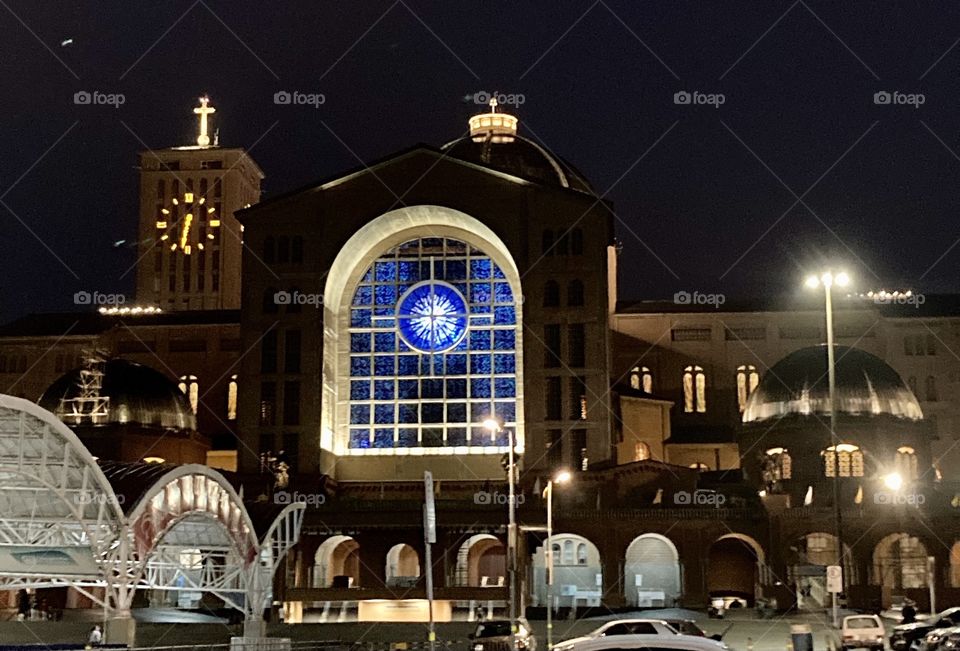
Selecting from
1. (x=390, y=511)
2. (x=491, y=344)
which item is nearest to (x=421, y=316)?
(x=491, y=344)

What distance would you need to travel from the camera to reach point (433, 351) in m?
77.7

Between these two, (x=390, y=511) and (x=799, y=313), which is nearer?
(x=390, y=511)

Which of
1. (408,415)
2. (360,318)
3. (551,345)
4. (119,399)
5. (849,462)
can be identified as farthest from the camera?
(119,399)

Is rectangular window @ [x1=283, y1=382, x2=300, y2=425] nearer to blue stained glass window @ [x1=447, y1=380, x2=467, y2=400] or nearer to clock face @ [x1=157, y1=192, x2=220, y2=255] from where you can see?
blue stained glass window @ [x1=447, y1=380, x2=467, y2=400]

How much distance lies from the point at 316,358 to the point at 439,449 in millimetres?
8247

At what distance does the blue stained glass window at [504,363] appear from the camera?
253 ft

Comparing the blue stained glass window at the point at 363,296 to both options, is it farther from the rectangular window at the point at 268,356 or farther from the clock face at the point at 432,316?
the rectangular window at the point at 268,356

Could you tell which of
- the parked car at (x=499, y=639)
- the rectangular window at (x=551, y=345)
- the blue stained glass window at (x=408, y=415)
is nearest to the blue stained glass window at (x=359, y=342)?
the blue stained glass window at (x=408, y=415)

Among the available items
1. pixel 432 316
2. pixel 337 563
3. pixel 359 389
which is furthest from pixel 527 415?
pixel 337 563

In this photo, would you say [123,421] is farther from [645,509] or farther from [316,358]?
[645,509]

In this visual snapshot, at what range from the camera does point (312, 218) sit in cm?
7712

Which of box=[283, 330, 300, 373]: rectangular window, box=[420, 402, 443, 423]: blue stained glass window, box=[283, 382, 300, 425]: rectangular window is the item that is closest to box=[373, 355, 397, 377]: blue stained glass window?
box=[420, 402, 443, 423]: blue stained glass window

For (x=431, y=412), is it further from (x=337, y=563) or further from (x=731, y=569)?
(x=731, y=569)

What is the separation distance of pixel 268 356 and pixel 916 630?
42.5 metres
